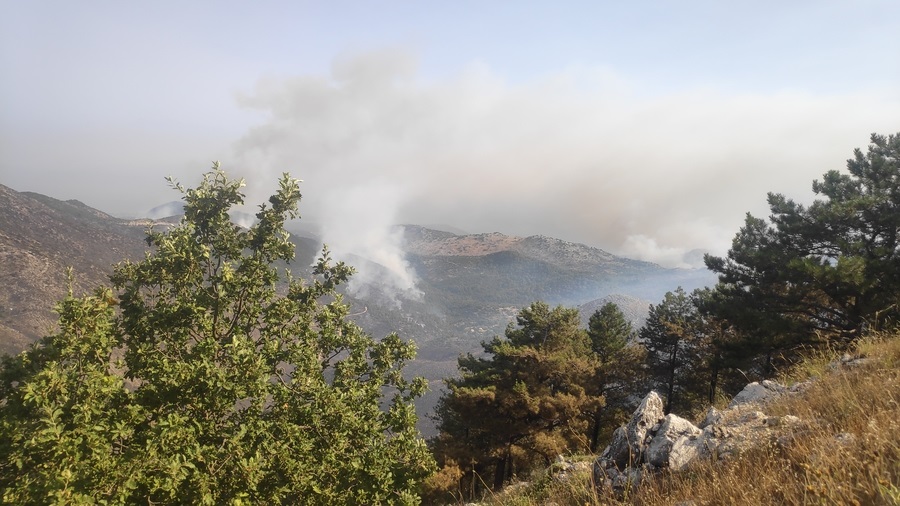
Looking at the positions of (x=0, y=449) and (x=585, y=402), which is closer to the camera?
(x=0, y=449)

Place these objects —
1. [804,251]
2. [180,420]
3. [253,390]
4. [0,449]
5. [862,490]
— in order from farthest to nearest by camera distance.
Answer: [804,251] < [253,390] < [0,449] < [180,420] < [862,490]

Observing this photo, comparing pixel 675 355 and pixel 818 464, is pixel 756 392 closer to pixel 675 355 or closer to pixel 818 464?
pixel 818 464

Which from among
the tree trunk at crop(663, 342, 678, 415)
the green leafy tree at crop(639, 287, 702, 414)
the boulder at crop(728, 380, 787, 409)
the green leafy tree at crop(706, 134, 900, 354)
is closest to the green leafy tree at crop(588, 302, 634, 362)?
the green leafy tree at crop(639, 287, 702, 414)

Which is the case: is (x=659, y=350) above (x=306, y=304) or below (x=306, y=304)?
below

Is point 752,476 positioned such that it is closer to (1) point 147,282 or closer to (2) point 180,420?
(2) point 180,420

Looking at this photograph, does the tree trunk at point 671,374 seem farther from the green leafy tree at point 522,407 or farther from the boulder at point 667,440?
the boulder at point 667,440

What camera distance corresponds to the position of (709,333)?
33.6 metres

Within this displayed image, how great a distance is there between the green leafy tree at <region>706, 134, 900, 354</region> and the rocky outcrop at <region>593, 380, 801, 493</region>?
15.4m

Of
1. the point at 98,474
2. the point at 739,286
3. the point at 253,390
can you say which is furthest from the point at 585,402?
the point at 98,474

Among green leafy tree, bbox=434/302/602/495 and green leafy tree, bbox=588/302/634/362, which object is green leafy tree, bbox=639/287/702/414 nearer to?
green leafy tree, bbox=588/302/634/362

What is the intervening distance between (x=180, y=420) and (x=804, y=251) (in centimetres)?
2920

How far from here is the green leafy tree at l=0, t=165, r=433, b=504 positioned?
25.0 feet

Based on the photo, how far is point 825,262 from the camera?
21.0 m

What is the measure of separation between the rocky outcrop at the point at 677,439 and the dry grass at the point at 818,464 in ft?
0.85
